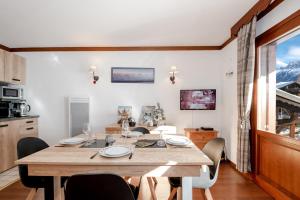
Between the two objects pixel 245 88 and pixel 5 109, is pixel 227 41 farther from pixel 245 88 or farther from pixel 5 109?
pixel 5 109

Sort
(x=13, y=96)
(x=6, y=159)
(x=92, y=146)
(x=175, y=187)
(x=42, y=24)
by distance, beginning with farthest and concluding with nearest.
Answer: (x=13, y=96) → (x=6, y=159) → (x=42, y=24) → (x=175, y=187) → (x=92, y=146)

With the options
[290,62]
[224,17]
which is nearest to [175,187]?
[290,62]

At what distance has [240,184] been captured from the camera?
280 centimetres

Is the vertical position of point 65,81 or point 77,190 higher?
point 65,81

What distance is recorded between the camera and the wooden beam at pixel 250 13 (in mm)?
2255

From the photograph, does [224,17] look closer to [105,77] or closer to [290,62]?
[290,62]

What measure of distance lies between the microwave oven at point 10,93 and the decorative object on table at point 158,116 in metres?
2.76

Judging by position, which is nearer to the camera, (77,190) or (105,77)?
(77,190)

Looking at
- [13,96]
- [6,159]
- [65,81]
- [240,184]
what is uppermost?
[65,81]

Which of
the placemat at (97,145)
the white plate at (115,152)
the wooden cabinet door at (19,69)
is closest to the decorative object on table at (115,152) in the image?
the white plate at (115,152)

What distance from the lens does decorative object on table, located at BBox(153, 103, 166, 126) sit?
12.9ft

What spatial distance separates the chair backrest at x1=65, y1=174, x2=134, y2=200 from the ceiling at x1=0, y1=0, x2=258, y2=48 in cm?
207

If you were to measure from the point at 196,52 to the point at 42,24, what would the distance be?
116 inches

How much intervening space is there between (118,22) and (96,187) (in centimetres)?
253
